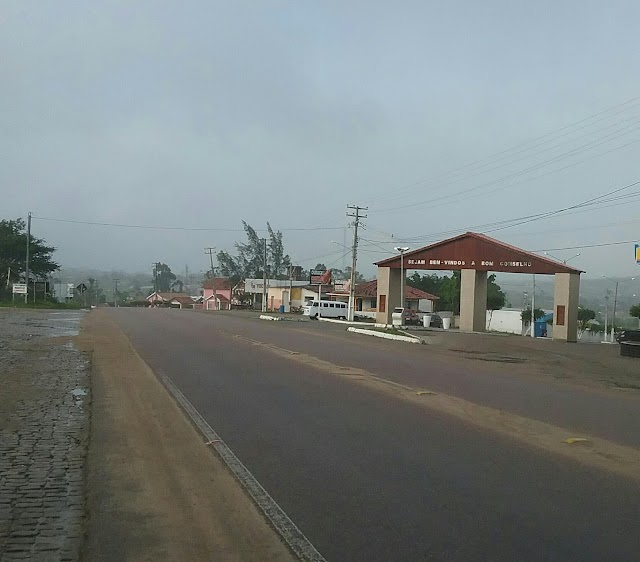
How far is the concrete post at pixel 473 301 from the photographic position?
52781mm

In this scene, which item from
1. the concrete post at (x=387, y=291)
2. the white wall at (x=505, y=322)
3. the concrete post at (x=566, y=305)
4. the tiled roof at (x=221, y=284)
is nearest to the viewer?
the concrete post at (x=566, y=305)

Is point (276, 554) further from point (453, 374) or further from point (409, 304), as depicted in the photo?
point (409, 304)

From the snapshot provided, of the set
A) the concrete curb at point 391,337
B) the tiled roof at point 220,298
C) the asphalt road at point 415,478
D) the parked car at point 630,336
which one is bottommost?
the asphalt road at point 415,478

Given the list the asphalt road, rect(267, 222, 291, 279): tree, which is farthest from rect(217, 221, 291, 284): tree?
the asphalt road

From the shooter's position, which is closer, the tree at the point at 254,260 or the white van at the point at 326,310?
the white van at the point at 326,310

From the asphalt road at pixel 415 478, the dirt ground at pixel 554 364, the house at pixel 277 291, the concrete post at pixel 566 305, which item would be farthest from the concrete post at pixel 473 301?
the house at pixel 277 291

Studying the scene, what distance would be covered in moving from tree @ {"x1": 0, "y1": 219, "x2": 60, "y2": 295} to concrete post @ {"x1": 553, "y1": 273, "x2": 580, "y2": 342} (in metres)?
57.7

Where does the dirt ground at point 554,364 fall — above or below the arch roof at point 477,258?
below

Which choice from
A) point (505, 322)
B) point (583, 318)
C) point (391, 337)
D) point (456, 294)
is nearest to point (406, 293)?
point (456, 294)

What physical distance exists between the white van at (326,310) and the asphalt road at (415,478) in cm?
5388

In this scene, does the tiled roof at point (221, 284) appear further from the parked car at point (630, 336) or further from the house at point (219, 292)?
the parked car at point (630, 336)

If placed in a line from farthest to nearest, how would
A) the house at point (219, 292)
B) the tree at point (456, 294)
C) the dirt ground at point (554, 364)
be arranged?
the house at point (219, 292) < the tree at point (456, 294) < the dirt ground at point (554, 364)

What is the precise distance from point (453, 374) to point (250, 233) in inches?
4612

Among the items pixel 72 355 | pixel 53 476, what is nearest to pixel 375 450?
pixel 53 476
